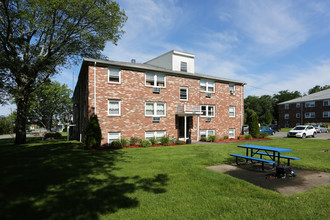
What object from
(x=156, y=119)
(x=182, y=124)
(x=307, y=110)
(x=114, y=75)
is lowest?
(x=182, y=124)

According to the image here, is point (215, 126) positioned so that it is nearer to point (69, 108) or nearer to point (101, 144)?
point (101, 144)

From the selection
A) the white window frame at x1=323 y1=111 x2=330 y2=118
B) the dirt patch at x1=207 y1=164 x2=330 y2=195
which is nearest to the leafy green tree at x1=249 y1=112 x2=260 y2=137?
the dirt patch at x1=207 y1=164 x2=330 y2=195

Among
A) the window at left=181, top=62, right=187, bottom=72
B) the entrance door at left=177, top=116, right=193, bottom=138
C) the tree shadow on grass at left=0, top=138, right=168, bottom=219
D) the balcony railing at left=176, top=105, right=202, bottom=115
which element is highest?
the window at left=181, top=62, right=187, bottom=72

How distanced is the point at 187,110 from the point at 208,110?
14.4 feet

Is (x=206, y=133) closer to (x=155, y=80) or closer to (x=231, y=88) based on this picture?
(x=231, y=88)

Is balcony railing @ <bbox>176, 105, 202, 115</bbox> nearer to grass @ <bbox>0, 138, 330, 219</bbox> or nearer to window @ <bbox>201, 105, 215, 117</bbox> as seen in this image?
window @ <bbox>201, 105, 215, 117</bbox>

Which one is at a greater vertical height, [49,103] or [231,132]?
[49,103]

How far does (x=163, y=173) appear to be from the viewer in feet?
23.4

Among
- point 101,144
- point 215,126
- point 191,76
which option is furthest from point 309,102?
point 101,144

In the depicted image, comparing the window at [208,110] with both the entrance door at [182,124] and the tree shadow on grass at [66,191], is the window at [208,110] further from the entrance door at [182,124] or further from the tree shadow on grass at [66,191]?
the tree shadow on grass at [66,191]

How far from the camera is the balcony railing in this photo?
18859 millimetres

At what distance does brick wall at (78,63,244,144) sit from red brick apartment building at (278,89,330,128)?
36196 millimetres

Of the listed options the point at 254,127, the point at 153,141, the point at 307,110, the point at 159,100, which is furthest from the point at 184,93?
the point at 307,110

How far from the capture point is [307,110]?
46.5m
